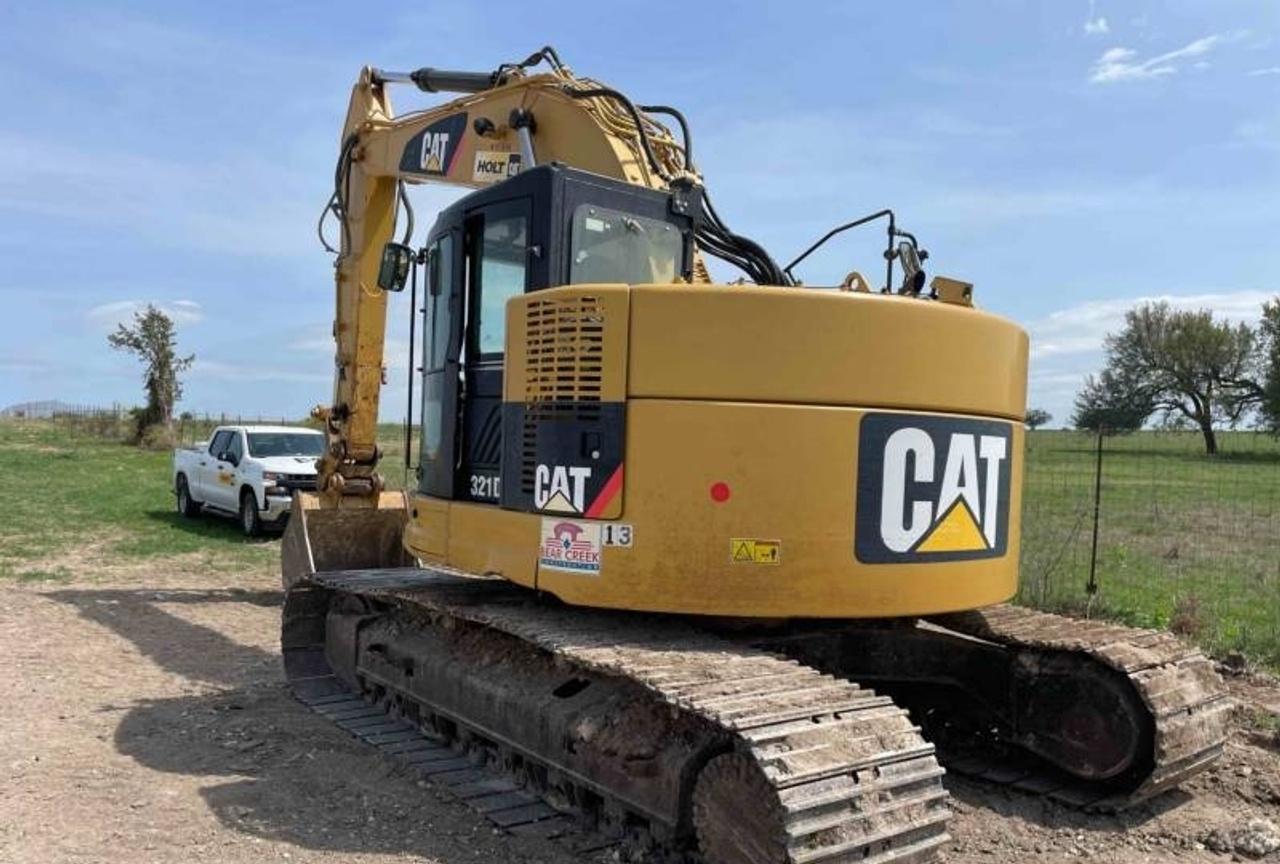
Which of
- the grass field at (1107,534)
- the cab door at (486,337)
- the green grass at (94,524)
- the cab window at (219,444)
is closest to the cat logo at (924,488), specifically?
the cab door at (486,337)

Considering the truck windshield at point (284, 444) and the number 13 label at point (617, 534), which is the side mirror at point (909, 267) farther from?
the truck windshield at point (284, 444)

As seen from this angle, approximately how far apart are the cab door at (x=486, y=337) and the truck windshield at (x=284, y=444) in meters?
12.0

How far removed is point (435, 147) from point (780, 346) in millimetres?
4728

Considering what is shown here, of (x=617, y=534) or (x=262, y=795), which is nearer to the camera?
(x=617, y=534)

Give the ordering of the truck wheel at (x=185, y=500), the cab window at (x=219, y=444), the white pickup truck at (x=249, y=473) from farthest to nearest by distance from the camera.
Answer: the truck wheel at (x=185, y=500), the cab window at (x=219, y=444), the white pickup truck at (x=249, y=473)

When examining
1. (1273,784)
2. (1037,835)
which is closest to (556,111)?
(1037,835)

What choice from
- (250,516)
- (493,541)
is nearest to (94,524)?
(250,516)

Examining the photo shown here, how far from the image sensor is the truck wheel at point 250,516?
16547 millimetres

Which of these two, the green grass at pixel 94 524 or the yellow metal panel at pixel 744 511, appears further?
the green grass at pixel 94 524

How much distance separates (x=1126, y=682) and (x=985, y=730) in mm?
1061

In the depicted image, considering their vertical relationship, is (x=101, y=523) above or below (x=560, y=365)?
below

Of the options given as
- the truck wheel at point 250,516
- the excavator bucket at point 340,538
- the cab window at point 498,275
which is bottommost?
the truck wheel at point 250,516

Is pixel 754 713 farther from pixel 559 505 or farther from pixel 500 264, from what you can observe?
pixel 500 264

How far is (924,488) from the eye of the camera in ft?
16.1
